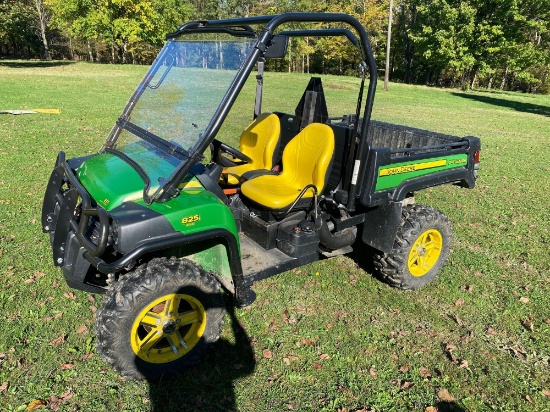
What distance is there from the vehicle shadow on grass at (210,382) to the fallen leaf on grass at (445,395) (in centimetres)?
134

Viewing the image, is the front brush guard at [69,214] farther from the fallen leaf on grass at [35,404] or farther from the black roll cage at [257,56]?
the fallen leaf on grass at [35,404]

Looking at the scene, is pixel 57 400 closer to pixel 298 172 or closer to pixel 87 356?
pixel 87 356

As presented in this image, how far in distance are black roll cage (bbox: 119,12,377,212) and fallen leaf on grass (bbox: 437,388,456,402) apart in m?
1.52

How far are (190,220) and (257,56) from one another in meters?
1.15

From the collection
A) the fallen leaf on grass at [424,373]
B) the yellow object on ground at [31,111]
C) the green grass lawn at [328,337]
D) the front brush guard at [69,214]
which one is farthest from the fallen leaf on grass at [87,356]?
the yellow object on ground at [31,111]

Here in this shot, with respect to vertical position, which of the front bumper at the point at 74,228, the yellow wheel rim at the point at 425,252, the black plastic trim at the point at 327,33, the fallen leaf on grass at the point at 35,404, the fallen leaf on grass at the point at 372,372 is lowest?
the fallen leaf on grass at the point at 372,372

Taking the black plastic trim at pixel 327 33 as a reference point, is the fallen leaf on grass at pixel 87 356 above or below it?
below

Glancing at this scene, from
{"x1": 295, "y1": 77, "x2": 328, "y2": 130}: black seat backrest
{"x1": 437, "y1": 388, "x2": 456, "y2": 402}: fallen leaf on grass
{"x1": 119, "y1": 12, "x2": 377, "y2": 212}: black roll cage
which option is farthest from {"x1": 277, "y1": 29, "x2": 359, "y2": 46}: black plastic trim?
{"x1": 437, "y1": 388, "x2": 456, "y2": 402}: fallen leaf on grass

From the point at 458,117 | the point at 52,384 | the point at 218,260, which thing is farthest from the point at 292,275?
the point at 458,117

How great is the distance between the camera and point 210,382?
2988 mm

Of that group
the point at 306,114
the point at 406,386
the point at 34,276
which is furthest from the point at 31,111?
the point at 406,386

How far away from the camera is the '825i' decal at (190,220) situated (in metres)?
2.65

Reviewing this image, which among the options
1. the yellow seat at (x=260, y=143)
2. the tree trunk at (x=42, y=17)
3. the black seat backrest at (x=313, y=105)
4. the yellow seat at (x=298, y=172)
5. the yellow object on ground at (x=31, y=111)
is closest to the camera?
the yellow seat at (x=298, y=172)

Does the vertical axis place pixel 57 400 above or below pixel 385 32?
below
